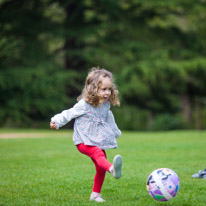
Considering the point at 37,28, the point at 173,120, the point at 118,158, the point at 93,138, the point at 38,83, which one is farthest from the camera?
the point at 173,120

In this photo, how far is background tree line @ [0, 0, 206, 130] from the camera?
2106 cm

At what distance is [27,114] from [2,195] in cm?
1749

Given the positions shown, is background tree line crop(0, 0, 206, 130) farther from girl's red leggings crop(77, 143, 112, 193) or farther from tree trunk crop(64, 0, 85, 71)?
girl's red leggings crop(77, 143, 112, 193)

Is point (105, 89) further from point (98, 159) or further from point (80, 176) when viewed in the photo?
point (80, 176)

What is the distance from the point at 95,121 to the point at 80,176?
1.96 metres

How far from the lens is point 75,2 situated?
896 inches

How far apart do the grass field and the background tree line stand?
33.6 feet

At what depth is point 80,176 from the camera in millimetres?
6359

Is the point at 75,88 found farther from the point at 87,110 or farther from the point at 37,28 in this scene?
the point at 87,110

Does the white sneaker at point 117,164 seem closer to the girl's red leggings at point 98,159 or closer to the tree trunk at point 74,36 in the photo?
the girl's red leggings at point 98,159

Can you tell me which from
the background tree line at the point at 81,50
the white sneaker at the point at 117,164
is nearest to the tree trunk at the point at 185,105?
the background tree line at the point at 81,50

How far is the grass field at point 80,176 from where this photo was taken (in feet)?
15.1

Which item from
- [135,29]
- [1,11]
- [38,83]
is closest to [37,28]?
[1,11]

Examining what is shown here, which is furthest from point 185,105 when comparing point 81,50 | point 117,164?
point 117,164
